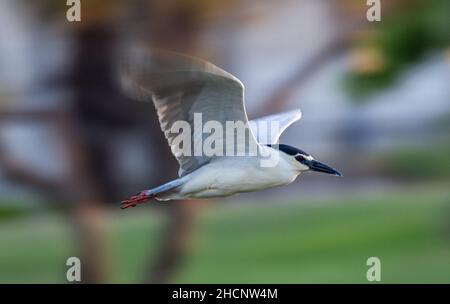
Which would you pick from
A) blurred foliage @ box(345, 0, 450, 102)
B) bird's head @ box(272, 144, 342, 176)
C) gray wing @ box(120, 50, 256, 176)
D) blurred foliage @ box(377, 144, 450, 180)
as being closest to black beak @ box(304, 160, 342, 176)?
bird's head @ box(272, 144, 342, 176)

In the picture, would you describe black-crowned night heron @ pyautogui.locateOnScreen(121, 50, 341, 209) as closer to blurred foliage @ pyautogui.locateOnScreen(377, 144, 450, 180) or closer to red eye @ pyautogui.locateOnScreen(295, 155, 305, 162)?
red eye @ pyautogui.locateOnScreen(295, 155, 305, 162)

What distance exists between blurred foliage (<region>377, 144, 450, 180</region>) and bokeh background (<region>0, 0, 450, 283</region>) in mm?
18

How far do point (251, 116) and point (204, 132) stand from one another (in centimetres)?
368

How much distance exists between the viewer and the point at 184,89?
5422 millimetres

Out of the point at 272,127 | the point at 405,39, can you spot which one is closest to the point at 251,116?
the point at 405,39

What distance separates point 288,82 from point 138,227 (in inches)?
139

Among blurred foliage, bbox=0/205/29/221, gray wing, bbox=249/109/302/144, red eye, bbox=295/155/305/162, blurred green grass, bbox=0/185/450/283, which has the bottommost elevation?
blurred green grass, bbox=0/185/450/283

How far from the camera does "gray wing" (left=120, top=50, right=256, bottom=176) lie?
5.23 meters

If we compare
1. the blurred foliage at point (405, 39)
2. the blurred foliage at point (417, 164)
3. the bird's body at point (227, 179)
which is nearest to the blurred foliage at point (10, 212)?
the blurred foliage at point (417, 164)

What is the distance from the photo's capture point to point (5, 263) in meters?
11.1

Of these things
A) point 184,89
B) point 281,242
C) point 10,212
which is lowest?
point 281,242

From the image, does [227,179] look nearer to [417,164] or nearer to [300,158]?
[300,158]
